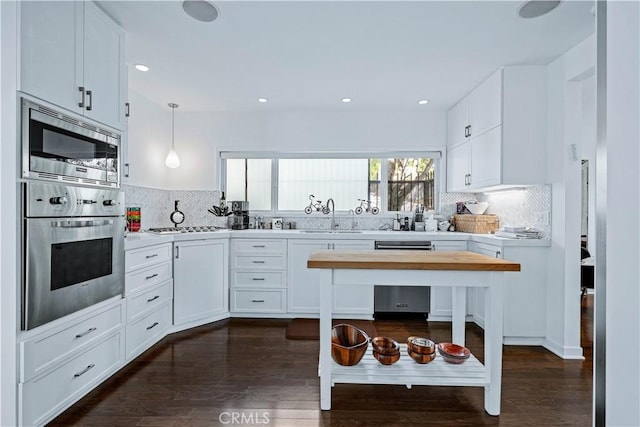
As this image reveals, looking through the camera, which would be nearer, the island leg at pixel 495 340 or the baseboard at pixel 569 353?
the island leg at pixel 495 340

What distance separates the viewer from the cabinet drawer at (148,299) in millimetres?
2514

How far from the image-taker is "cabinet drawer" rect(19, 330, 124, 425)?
1616 millimetres

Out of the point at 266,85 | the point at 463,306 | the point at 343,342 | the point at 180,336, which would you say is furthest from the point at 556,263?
the point at 180,336

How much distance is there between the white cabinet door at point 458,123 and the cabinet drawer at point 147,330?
11.4 ft

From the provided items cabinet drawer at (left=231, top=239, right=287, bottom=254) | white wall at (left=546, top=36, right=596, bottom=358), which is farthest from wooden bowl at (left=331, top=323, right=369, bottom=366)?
white wall at (left=546, top=36, right=596, bottom=358)

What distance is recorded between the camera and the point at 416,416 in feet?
6.19

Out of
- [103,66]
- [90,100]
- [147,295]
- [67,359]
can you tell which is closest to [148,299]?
[147,295]

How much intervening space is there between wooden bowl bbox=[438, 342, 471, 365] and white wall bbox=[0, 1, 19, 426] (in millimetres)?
2174

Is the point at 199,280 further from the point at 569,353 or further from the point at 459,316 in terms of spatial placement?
the point at 569,353

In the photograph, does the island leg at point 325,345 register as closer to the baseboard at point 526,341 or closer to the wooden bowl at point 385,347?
the wooden bowl at point 385,347

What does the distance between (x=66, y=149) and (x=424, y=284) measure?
6.96 ft

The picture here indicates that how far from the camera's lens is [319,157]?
439cm

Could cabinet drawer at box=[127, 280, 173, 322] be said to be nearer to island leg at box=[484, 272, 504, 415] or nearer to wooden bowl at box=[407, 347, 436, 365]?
wooden bowl at box=[407, 347, 436, 365]

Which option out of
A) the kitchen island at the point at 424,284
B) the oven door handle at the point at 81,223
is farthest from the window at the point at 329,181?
the kitchen island at the point at 424,284
